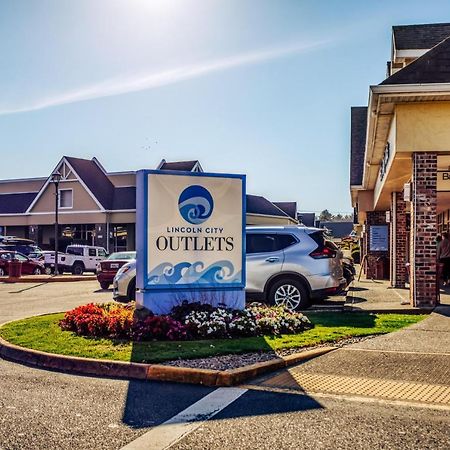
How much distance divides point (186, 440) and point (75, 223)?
147ft

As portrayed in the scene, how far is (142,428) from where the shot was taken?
5.37 m

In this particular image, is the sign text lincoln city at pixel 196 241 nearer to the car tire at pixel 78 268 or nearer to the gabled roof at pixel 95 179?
the car tire at pixel 78 268

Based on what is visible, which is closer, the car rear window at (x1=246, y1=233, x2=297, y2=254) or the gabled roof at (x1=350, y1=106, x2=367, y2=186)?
the car rear window at (x1=246, y1=233, x2=297, y2=254)

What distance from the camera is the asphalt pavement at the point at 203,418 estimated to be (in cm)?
496

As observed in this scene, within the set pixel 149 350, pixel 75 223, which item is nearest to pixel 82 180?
pixel 75 223

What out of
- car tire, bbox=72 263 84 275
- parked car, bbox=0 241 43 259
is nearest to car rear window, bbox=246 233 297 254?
car tire, bbox=72 263 84 275

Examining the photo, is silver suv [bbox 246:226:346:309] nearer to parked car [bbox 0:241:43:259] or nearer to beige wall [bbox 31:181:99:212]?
parked car [bbox 0:241:43:259]

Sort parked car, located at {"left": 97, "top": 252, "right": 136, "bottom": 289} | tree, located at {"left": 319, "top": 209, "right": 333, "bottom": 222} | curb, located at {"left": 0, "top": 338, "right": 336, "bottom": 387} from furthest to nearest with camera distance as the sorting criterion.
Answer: tree, located at {"left": 319, "top": 209, "right": 333, "bottom": 222} → parked car, located at {"left": 97, "top": 252, "right": 136, "bottom": 289} → curb, located at {"left": 0, "top": 338, "right": 336, "bottom": 387}

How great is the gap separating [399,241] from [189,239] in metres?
11.8

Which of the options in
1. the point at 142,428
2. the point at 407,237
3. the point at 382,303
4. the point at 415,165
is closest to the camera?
the point at 142,428

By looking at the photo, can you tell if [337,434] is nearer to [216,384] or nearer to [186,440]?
[186,440]

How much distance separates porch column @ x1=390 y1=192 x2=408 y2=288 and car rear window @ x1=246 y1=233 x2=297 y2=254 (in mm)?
7900

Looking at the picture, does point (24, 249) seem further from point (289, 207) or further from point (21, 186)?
point (289, 207)

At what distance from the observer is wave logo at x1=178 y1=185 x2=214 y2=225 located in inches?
412
